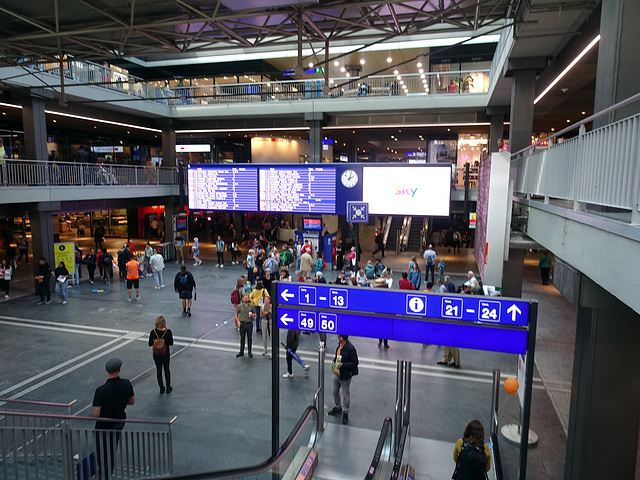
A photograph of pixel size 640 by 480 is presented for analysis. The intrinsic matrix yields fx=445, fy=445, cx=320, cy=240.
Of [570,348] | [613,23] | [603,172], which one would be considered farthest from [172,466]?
[570,348]

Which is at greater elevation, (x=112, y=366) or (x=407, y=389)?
(x=112, y=366)

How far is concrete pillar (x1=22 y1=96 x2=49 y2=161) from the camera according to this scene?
56.7 feet

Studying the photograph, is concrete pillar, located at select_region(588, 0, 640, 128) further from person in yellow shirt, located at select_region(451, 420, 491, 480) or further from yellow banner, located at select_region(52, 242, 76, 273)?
yellow banner, located at select_region(52, 242, 76, 273)

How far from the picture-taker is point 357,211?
43.0 ft

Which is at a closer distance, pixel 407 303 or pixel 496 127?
pixel 407 303

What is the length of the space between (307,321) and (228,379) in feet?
15.1

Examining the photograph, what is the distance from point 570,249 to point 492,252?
1.13 metres

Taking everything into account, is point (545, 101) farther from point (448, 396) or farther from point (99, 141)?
point (99, 141)

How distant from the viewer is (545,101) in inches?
716

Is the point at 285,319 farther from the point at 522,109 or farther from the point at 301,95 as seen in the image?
the point at 301,95

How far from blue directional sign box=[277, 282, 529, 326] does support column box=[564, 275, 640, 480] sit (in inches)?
46.4

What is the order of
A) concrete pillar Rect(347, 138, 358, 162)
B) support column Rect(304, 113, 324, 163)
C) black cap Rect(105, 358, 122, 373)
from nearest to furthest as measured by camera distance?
black cap Rect(105, 358, 122, 373) → support column Rect(304, 113, 324, 163) → concrete pillar Rect(347, 138, 358, 162)

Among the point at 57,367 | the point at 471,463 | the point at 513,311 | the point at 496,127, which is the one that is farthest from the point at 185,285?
the point at 496,127

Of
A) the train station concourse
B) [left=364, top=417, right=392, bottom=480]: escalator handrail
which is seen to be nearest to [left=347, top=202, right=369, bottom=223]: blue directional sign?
the train station concourse
